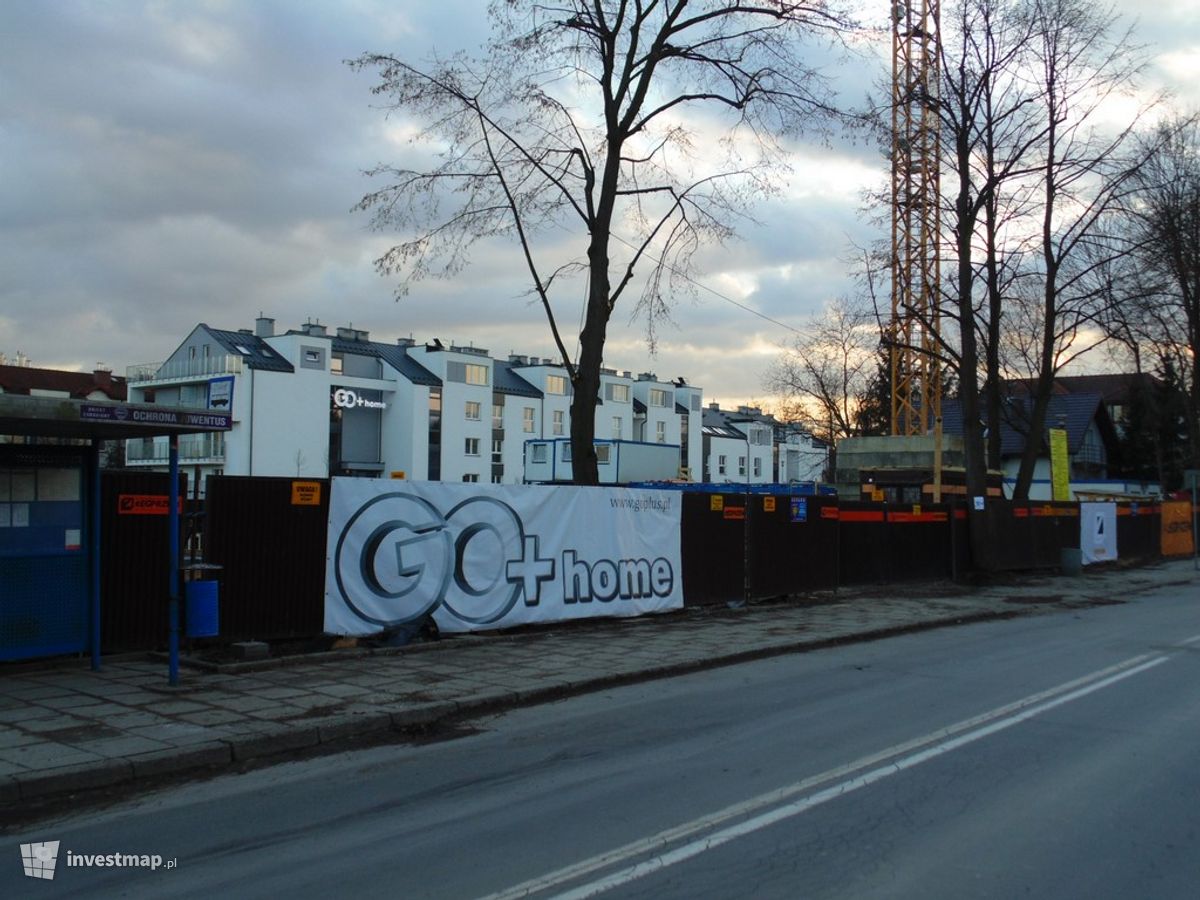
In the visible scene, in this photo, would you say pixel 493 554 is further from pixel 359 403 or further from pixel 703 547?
pixel 359 403

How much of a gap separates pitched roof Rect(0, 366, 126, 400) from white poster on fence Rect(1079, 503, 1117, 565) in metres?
74.9

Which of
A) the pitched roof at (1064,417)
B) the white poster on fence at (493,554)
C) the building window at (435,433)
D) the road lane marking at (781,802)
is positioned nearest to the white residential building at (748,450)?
the pitched roof at (1064,417)

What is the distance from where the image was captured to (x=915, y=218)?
33906 millimetres

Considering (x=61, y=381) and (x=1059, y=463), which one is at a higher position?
(x=61, y=381)

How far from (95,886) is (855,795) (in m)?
4.28

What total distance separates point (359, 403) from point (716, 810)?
69.7 metres

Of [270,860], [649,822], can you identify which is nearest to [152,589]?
[270,860]

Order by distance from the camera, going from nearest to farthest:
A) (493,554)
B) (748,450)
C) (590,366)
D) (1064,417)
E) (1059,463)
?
(493,554)
(590,366)
(1059,463)
(1064,417)
(748,450)

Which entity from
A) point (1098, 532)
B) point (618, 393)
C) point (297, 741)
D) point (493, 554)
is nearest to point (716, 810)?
point (297, 741)

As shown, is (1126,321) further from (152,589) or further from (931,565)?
(152,589)

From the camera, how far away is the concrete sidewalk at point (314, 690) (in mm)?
7219

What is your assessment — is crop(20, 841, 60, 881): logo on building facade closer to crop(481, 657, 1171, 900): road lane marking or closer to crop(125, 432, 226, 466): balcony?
crop(481, 657, 1171, 900): road lane marking

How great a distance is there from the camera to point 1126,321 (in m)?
30.3

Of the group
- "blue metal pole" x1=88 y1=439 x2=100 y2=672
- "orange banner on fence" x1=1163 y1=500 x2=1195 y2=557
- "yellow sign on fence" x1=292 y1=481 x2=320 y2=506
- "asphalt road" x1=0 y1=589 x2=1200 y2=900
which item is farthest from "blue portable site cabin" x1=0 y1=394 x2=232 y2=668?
"orange banner on fence" x1=1163 y1=500 x2=1195 y2=557
